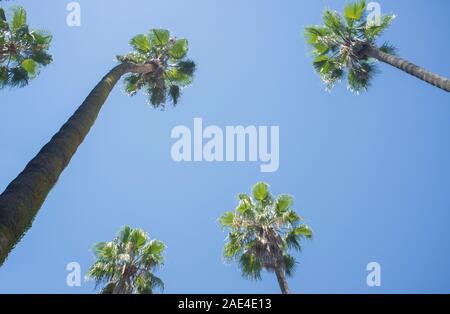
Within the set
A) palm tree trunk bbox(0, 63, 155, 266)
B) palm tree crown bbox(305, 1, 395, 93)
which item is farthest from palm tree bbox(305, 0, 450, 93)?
palm tree trunk bbox(0, 63, 155, 266)

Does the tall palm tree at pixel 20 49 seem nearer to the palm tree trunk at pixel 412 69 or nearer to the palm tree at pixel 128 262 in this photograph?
the palm tree at pixel 128 262

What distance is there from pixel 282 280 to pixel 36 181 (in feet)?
42.0

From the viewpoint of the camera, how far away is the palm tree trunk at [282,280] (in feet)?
53.4

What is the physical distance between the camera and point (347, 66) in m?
19.1

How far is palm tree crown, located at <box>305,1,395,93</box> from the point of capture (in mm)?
18078

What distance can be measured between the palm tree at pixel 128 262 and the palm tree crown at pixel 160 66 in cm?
612

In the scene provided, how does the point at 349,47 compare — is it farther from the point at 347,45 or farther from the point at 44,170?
the point at 44,170

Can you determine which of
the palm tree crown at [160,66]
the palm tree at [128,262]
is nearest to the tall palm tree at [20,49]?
the palm tree crown at [160,66]

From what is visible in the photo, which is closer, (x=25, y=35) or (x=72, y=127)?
(x=72, y=127)

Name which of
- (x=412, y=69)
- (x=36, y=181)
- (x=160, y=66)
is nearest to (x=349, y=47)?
(x=412, y=69)

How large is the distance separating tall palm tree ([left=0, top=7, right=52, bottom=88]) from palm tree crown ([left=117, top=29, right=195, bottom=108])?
11.5 ft
